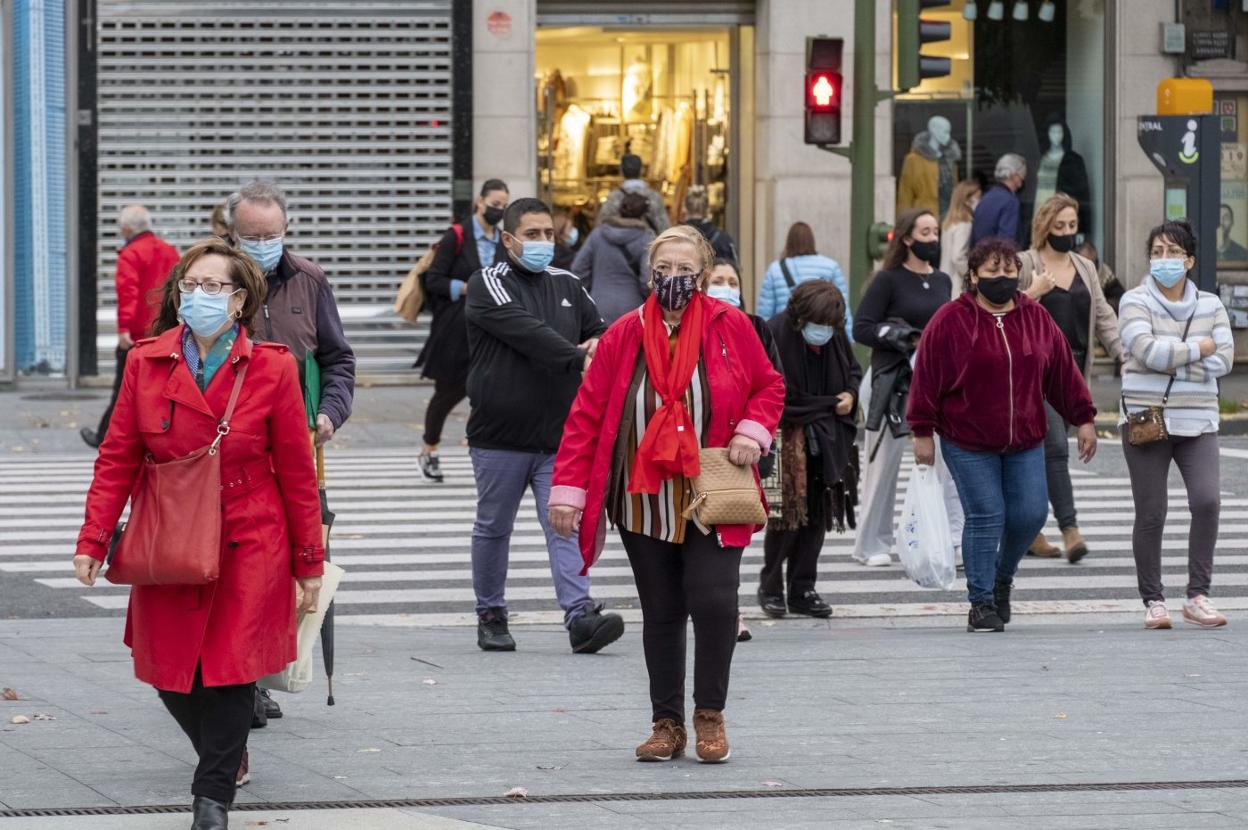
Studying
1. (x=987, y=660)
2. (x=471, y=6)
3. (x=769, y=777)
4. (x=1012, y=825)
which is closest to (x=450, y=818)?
(x=769, y=777)

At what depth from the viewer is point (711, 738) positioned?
6.73 m

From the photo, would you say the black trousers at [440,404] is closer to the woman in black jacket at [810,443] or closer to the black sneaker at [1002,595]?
the woman in black jacket at [810,443]

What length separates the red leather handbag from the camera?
5680mm

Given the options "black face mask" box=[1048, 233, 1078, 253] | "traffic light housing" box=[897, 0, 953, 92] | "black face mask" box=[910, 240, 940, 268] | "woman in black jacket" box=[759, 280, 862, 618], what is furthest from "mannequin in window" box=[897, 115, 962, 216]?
"woman in black jacket" box=[759, 280, 862, 618]

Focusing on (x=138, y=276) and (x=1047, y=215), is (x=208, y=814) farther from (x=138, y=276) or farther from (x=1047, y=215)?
(x=138, y=276)

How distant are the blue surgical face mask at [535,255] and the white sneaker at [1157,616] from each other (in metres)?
3.11

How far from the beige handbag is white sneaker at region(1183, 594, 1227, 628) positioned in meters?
3.74

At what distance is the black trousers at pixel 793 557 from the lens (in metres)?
10.0

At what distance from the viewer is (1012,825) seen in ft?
19.2

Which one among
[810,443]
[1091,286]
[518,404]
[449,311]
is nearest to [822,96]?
[449,311]

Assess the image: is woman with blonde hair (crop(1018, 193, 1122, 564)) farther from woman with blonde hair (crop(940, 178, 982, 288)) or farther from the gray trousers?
woman with blonde hair (crop(940, 178, 982, 288))

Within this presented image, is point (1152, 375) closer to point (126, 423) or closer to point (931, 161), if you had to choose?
point (126, 423)

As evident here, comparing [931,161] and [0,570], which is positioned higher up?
[931,161]

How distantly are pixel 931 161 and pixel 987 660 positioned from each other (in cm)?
1449
